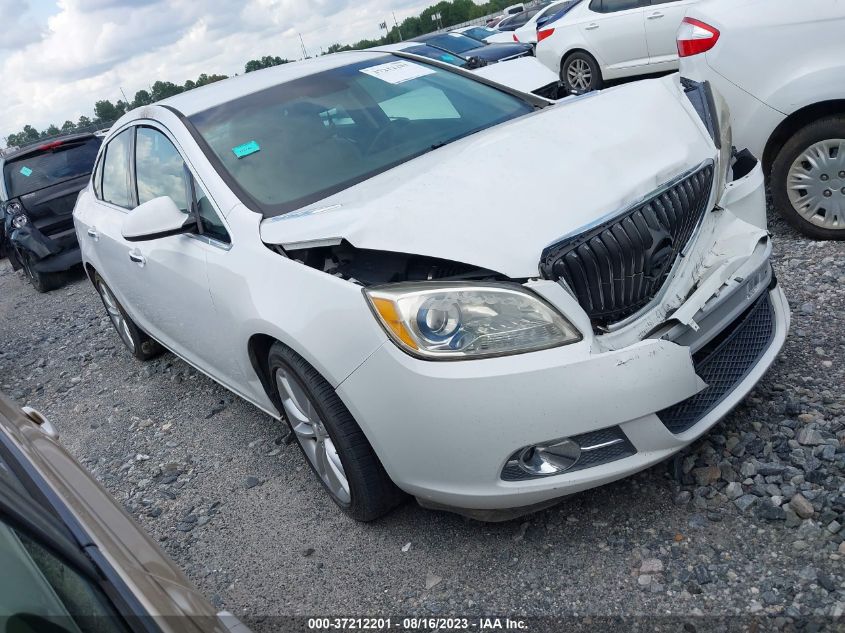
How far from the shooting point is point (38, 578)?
1.31 metres

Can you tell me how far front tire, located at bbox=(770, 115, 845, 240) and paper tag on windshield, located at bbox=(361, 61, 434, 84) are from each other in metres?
1.96

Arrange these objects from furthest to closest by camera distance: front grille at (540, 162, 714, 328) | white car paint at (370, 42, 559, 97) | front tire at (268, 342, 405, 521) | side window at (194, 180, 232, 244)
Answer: white car paint at (370, 42, 559, 97) < side window at (194, 180, 232, 244) < front tire at (268, 342, 405, 521) < front grille at (540, 162, 714, 328)

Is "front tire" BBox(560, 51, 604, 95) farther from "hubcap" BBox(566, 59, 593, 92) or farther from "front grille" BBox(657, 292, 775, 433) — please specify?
"front grille" BBox(657, 292, 775, 433)

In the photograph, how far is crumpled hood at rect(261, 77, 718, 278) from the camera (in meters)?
2.27

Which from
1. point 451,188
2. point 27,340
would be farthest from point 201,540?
point 27,340

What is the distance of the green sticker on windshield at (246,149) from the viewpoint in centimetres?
317

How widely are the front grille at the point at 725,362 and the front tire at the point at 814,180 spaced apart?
160cm

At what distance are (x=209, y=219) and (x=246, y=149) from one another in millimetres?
345

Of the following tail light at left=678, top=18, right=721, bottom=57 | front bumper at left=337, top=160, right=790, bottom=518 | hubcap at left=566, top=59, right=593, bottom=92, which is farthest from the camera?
hubcap at left=566, top=59, right=593, bottom=92

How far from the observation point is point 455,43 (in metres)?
13.5

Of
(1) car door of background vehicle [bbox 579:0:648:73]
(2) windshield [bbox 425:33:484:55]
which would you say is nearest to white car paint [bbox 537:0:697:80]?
(1) car door of background vehicle [bbox 579:0:648:73]

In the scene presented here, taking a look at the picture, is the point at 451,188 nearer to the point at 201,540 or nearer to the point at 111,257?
the point at 201,540

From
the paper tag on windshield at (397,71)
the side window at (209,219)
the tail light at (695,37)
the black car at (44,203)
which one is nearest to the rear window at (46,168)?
the black car at (44,203)

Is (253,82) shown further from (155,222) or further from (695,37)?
(695,37)
